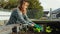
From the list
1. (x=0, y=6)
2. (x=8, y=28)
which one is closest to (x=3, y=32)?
(x=8, y=28)

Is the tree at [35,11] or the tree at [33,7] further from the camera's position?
the tree at [33,7]

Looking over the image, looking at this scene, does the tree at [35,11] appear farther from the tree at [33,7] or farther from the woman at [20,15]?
the woman at [20,15]

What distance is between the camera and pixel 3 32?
430 cm

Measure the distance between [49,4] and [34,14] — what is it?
19.5m

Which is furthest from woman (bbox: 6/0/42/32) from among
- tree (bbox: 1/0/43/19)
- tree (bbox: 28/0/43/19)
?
tree (bbox: 1/0/43/19)

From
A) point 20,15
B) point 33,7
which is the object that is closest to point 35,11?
point 33,7

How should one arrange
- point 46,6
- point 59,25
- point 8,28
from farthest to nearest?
point 46,6 < point 59,25 < point 8,28

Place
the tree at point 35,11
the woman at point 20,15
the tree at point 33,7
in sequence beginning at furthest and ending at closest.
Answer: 1. the tree at point 33,7
2. the tree at point 35,11
3. the woman at point 20,15

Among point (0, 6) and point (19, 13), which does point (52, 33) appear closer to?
point (19, 13)

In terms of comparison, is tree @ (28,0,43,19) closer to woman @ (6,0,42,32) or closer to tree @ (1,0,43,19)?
tree @ (1,0,43,19)

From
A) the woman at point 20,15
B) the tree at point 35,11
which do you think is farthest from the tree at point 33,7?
the woman at point 20,15

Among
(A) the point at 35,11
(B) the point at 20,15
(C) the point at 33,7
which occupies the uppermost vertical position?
(B) the point at 20,15

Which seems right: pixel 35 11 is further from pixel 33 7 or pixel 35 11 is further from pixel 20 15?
pixel 20 15

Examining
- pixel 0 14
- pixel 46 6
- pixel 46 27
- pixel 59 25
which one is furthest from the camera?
pixel 46 6
